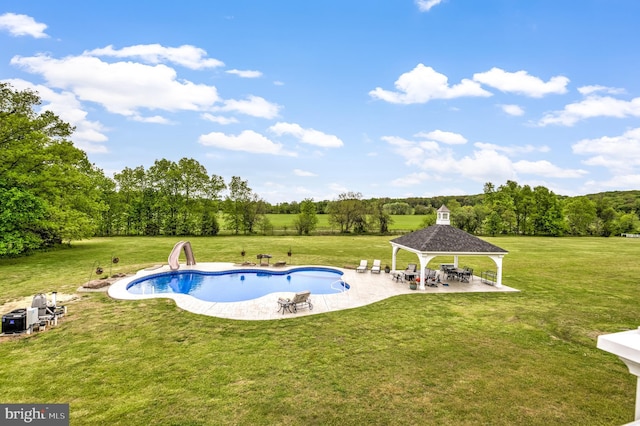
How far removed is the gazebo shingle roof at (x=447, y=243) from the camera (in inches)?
645

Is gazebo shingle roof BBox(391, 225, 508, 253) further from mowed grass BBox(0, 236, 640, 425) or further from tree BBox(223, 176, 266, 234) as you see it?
tree BBox(223, 176, 266, 234)

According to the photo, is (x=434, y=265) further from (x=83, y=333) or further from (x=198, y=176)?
(x=198, y=176)

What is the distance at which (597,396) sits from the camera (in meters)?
7.06

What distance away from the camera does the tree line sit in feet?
76.8

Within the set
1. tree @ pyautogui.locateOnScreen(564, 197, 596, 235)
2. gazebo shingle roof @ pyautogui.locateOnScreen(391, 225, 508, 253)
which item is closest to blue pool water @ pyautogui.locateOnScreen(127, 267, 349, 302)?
gazebo shingle roof @ pyautogui.locateOnScreen(391, 225, 508, 253)

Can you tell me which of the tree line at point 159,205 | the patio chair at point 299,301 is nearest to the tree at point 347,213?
the tree line at point 159,205

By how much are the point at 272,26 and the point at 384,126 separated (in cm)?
1614

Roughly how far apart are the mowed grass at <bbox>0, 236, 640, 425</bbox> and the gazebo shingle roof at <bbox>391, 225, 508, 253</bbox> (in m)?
2.62

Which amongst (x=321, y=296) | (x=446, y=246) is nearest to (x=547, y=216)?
(x=446, y=246)

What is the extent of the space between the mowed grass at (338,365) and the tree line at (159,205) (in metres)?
13.2

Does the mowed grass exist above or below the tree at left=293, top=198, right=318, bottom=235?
below

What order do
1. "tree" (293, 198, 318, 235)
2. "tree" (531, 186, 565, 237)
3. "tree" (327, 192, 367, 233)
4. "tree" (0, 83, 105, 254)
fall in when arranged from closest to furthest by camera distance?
"tree" (0, 83, 105, 254) → "tree" (293, 198, 318, 235) → "tree" (327, 192, 367, 233) → "tree" (531, 186, 565, 237)

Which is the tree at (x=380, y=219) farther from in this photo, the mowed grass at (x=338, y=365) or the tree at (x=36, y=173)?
the tree at (x=36, y=173)

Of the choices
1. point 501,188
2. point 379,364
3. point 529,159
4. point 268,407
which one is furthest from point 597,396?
point 501,188
